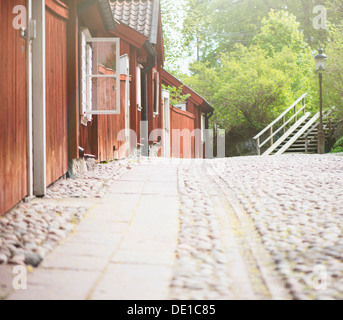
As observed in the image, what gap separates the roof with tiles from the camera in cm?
1317

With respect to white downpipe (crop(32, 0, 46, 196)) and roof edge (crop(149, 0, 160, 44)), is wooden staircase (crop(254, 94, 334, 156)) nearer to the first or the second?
roof edge (crop(149, 0, 160, 44))

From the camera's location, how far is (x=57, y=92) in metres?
6.11

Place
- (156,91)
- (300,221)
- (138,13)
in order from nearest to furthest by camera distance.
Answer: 1. (300,221)
2. (138,13)
3. (156,91)

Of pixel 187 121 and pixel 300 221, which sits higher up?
pixel 187 121

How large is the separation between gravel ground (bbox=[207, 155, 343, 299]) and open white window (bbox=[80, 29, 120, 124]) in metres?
2.35

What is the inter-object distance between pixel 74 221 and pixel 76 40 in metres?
3.60

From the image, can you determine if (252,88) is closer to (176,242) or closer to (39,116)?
(39,116)

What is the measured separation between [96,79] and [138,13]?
5.78m

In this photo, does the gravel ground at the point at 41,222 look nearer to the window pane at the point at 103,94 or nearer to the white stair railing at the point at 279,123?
the window pane at the point at 103,94

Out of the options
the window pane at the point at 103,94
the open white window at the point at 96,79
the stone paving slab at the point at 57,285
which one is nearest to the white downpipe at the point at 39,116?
the open white window at the point at 96,79

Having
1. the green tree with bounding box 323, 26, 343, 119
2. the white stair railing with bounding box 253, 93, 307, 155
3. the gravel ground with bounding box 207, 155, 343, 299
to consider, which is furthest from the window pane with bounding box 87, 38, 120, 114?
the white stair railing with bounding box 253, 93, 307, 155

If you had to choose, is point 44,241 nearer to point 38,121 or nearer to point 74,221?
point 74,221

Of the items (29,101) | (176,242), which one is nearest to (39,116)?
(29,101)
